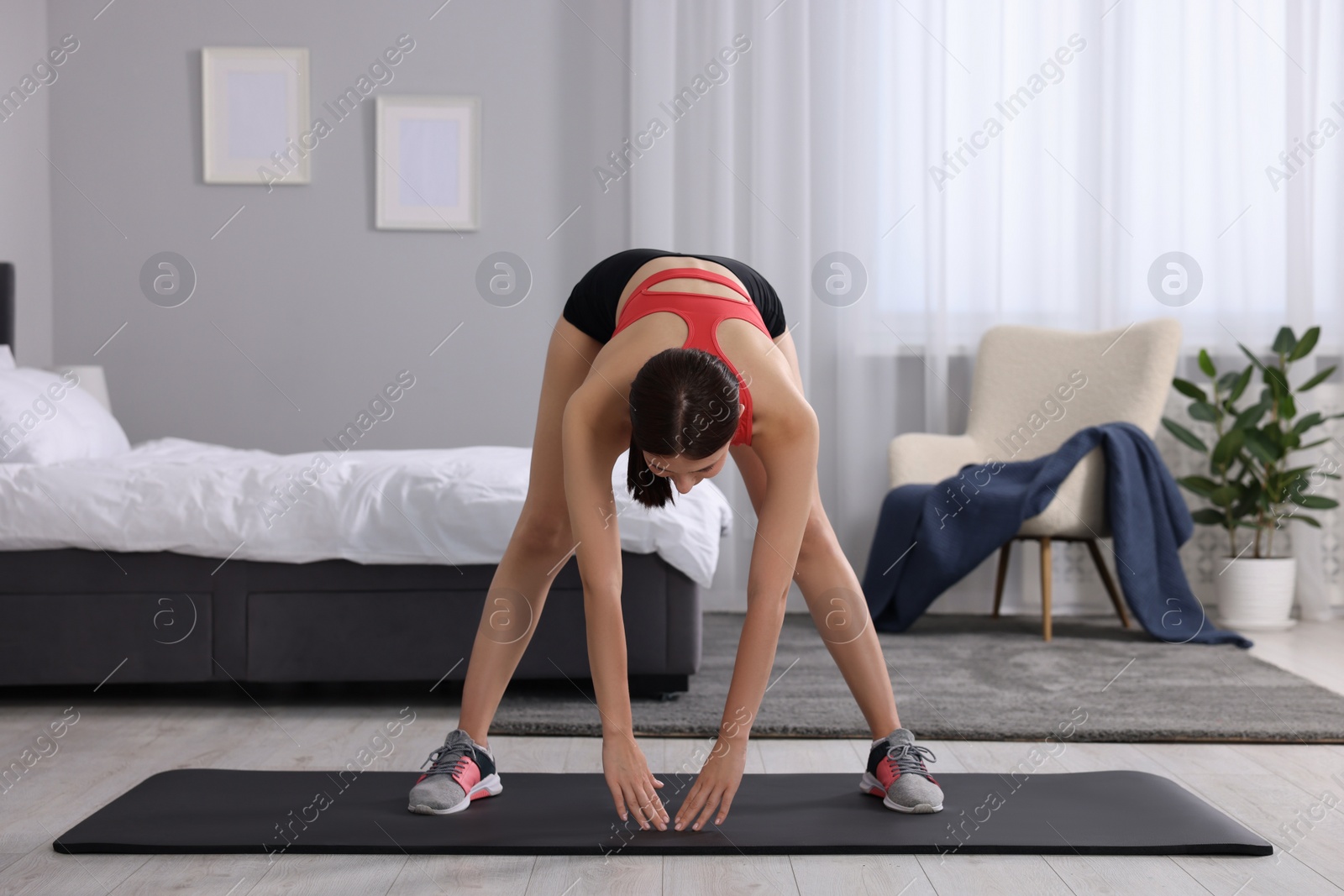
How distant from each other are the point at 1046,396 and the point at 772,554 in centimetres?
265

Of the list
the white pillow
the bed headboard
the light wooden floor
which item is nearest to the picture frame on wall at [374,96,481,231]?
the bed headboard

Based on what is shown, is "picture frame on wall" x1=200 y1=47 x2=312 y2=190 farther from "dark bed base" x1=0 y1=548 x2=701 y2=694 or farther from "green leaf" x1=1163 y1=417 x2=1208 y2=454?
"green leaf" x1=1163 y1=417 x2=1208 y2=454

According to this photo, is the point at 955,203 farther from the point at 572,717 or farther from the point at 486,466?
the point at 572,717

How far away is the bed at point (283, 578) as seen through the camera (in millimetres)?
2393

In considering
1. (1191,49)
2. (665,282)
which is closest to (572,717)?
(665,282)

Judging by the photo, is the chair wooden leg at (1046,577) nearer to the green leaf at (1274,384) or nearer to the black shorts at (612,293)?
the green leaf at (1274,384)

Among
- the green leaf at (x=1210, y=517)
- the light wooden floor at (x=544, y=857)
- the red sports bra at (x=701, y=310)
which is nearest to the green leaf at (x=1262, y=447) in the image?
the green leaf at (x=1210, y=517)

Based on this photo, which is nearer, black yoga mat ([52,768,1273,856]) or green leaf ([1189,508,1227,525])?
black yoga mat ([52,768,1273,856])

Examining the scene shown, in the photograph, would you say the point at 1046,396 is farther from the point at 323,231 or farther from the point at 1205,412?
the point at 323,231

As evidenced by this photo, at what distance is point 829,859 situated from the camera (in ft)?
5.08

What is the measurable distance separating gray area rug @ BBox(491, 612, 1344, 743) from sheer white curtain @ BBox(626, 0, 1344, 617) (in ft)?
3.02

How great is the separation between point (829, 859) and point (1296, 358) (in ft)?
9.68

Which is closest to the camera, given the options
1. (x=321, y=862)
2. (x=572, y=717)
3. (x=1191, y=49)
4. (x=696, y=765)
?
(x=321, y=862)

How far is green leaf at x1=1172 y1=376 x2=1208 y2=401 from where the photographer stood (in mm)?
3652
